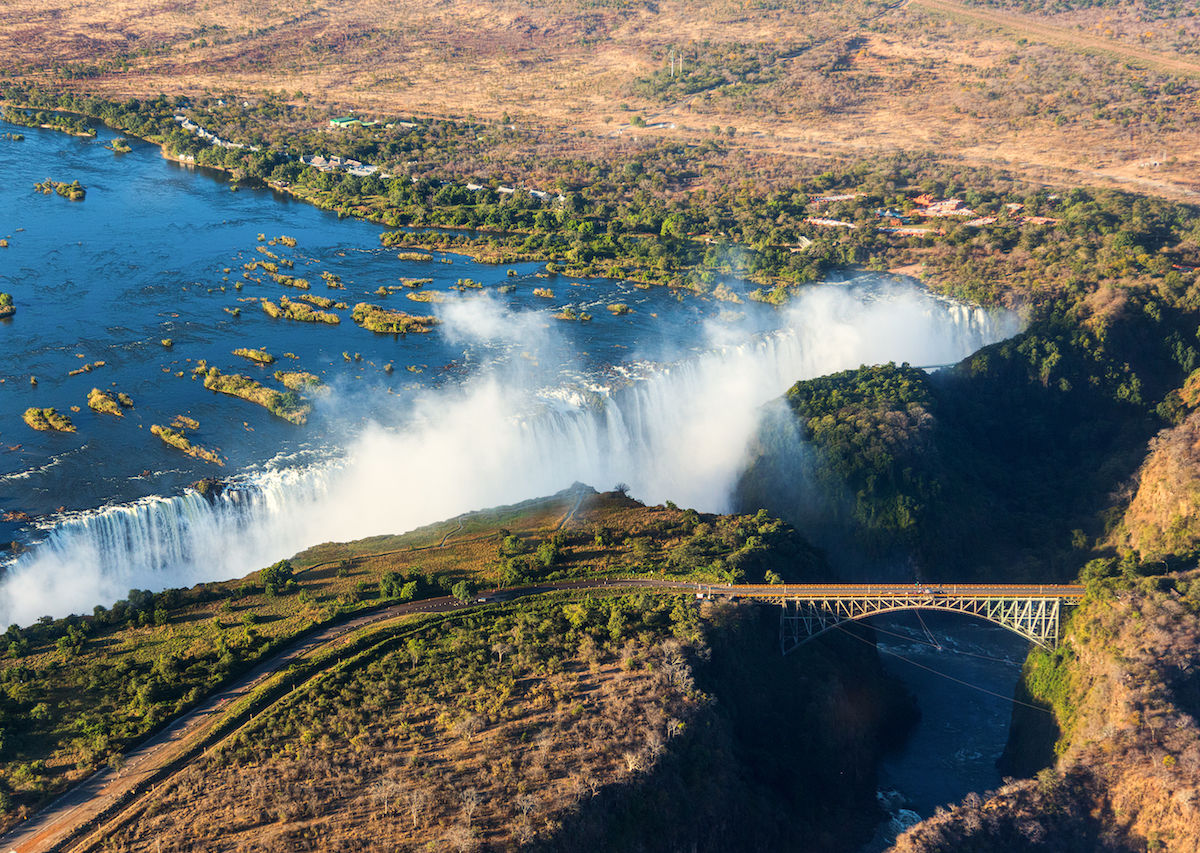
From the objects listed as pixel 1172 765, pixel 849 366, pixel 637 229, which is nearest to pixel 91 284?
pixel 637 229

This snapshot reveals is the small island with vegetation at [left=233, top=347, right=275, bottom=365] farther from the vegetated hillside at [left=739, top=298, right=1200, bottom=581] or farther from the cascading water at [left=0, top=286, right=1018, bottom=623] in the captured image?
the vegetated hillside at [left=739, top=298, right=1200, bottom=581]

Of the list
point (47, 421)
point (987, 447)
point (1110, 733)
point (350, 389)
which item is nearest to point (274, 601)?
point (350, 389)

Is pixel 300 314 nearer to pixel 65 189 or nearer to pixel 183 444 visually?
pixel 183 444

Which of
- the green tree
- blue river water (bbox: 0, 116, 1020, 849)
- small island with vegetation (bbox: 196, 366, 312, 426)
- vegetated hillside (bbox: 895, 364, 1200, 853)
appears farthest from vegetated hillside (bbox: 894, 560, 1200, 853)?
small island with vegetation (bbox: 196, 366, 312, 426)

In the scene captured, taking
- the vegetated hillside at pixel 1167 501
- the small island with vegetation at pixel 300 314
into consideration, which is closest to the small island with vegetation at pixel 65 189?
the small island with vegetation at pixel 300 314

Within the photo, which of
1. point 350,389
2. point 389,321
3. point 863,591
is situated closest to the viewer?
point 863,591

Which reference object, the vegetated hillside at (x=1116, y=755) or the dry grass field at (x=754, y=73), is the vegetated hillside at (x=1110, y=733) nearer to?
the vegetated hillside at (x=1116, y=755)

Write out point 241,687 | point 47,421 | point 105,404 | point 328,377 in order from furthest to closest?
point 328,377
point 105,404
point 47,421
point 241,687
